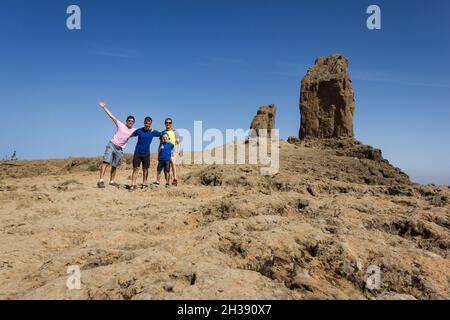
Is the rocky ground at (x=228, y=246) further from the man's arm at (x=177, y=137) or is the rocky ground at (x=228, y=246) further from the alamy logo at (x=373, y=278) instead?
the man's arm at (x=177, y=137)

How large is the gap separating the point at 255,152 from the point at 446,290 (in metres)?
12.9

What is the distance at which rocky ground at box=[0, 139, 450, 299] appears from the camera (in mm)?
2496

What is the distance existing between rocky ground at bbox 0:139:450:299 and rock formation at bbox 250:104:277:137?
12.5 meters

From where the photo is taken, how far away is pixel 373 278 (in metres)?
2.69

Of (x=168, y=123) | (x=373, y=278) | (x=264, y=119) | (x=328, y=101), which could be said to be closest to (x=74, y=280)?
(x=373, y=278)

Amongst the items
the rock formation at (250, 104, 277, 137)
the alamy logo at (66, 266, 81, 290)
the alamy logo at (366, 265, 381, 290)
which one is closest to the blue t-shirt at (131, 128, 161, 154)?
the alamy logo at (66, 266, 81, 290)

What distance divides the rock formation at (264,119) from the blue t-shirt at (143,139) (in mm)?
10969

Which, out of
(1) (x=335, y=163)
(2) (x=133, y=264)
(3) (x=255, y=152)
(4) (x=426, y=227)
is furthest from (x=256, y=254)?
(3) (x=255, y=152)

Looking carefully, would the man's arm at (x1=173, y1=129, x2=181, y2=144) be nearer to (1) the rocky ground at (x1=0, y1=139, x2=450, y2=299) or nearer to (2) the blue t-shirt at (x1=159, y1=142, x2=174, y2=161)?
(2) the blue t-shirt at (x1=159, y1=142, x2=174, y2=161)

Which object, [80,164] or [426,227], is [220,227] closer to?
[426,227]

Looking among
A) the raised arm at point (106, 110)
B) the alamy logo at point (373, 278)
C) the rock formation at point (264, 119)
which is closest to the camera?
the alamy logo at point (373, 278)

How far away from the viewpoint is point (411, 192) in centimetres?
604

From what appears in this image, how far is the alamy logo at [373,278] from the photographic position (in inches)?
103

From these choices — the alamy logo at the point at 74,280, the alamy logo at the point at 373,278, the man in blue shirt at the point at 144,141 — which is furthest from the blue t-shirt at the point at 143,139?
the alamy logo at the point at 373,278
